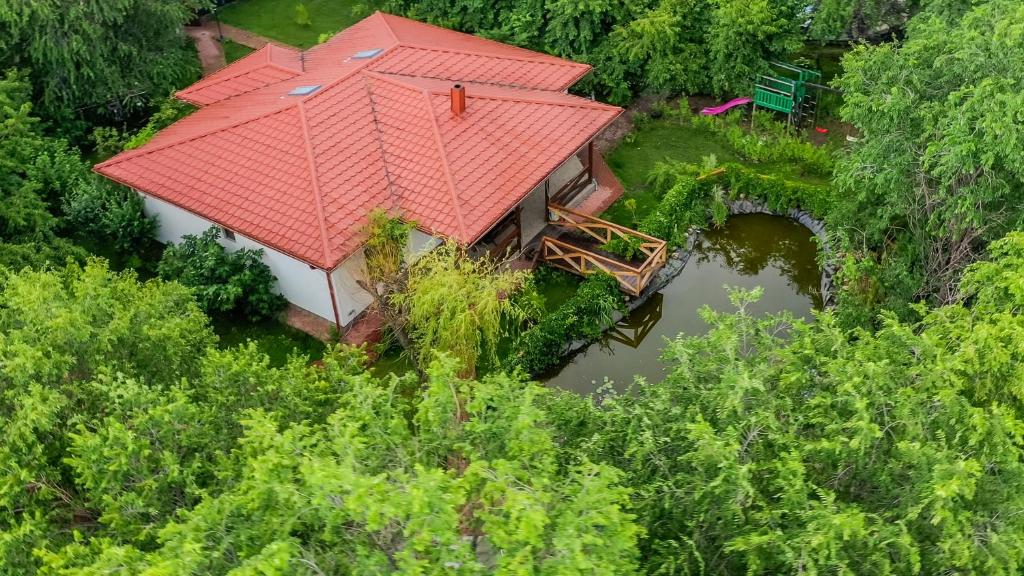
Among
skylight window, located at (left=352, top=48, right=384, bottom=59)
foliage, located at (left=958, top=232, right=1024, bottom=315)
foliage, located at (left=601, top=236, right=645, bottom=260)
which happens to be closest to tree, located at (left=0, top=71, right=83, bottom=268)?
skylight window, located at (left=352, top=48, right=384, bottom=59)

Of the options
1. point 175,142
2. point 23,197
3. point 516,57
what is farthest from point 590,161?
point 23,197

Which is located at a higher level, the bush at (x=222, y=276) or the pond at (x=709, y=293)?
the bush at (x=222, y=276)

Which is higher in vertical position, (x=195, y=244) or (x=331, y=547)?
(x=331, y=547)

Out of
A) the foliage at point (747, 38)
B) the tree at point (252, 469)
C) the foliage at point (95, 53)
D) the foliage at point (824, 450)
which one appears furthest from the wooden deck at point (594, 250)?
the foliage at point (95, 53)

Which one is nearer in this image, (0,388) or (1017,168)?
(0,388)

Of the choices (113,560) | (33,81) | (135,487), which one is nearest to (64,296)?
(135,487)

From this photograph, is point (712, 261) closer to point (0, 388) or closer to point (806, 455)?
point (806, 455)

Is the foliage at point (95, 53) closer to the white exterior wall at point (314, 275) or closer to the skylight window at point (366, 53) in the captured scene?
the white exterior wall at point (314, 275)

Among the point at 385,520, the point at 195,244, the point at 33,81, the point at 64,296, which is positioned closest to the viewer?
A: the point at 385,520

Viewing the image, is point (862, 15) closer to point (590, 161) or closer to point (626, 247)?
point (590, 161)
